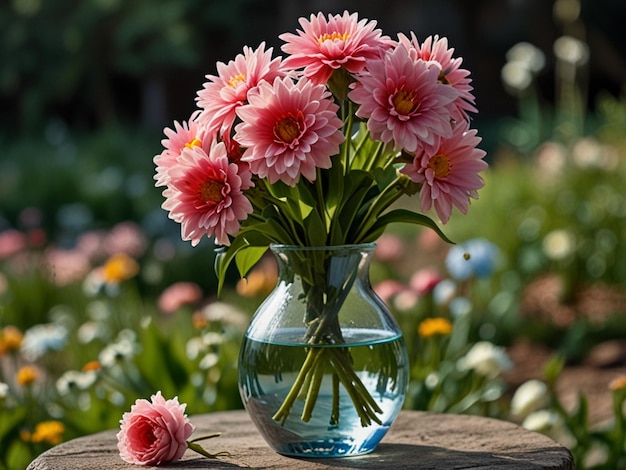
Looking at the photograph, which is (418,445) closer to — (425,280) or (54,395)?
(425,280)

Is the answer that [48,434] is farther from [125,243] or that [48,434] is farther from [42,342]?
[125,243]

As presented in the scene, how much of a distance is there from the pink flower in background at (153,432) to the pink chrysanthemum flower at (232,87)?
0.48 m

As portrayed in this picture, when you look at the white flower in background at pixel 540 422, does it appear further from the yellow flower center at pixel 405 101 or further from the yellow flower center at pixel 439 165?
the yellow flower center at pixel 405 101

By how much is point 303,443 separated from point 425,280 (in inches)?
64.1

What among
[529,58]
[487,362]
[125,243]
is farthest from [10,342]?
[529,58]

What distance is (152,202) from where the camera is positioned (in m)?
8.77

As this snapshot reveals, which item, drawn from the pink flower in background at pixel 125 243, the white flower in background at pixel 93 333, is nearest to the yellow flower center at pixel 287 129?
the white flower in background at pixel 93 333

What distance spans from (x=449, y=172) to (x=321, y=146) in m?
0.24

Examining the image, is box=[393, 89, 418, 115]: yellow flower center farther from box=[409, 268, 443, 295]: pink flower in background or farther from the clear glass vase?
box=[409, 268, 443, 295]: pink flower in background

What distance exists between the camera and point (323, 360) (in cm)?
180

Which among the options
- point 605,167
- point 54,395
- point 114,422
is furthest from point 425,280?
point 605,167

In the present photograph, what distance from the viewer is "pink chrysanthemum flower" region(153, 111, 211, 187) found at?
1.76 m

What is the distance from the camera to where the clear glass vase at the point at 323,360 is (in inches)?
70.7

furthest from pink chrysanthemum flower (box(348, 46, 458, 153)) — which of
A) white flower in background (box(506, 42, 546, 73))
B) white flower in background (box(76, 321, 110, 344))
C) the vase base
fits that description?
white flower in background (box(506, 42, 546, 73))
